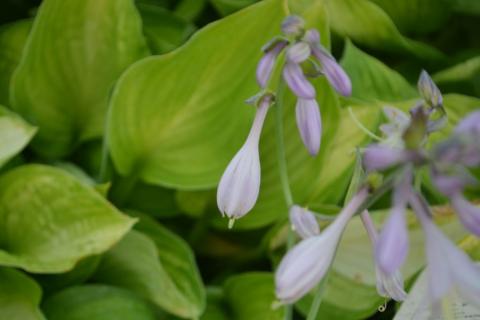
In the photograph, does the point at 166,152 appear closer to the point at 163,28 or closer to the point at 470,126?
the point at 163,28

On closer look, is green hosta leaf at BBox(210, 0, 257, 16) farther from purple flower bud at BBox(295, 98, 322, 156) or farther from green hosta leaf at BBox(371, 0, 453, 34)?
purple flower bud at BBox(295, 98, 322, 156)

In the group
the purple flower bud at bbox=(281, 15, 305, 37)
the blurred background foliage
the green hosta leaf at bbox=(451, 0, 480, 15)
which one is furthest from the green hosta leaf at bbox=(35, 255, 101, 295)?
the green hosta leaf at bbox=(451, 0, 480, 15)

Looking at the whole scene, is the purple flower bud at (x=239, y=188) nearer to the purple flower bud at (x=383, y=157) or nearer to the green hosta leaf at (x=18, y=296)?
the purple flower bud at (x=383, y=157)

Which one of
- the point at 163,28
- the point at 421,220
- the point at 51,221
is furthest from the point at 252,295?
the point at 421,220

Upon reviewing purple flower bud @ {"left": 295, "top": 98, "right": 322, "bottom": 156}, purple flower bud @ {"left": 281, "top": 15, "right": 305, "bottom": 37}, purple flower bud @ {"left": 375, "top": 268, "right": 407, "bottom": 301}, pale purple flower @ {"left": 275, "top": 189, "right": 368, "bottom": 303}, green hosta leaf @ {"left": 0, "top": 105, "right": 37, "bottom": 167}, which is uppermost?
purple flower bud @ {"left": 281, "top": 15, "right": 305, "bottom": 37}

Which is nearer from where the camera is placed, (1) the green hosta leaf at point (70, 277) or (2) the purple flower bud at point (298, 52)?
(2) the purple flower bud at point (298, 52)

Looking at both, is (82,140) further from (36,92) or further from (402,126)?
(402,126)

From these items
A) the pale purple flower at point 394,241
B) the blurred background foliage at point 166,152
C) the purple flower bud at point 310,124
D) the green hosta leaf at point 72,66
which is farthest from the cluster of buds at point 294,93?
the green hosta leaf at point 72,66
